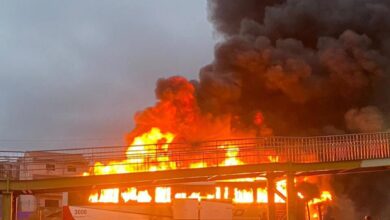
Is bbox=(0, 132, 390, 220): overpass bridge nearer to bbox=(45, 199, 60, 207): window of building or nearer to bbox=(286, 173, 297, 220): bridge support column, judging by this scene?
bbox=(286, 173, 297, 220): bridge support column

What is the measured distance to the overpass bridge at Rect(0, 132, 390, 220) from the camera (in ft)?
99.1

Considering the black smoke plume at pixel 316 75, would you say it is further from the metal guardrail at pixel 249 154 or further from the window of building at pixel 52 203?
the window of building at pixel 52 203

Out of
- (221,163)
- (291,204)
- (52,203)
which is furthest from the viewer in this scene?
(52,203)

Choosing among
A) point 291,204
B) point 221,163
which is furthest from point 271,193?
point 221,163

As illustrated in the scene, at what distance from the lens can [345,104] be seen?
156 feet

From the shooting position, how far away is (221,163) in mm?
35188

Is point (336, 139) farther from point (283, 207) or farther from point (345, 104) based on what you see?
point (345, 104)

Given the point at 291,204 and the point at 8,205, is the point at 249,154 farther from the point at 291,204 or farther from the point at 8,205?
the point at 8,205

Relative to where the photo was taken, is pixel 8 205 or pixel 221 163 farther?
pixel 221 163

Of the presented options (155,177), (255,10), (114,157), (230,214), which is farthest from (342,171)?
(255,10)

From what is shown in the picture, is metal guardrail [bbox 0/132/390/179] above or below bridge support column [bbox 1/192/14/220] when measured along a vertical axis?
above

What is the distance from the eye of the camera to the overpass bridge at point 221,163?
30.2 metres

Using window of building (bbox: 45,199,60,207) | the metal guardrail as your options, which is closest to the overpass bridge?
the metal guardrail

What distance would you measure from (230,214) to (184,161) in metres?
4.23
